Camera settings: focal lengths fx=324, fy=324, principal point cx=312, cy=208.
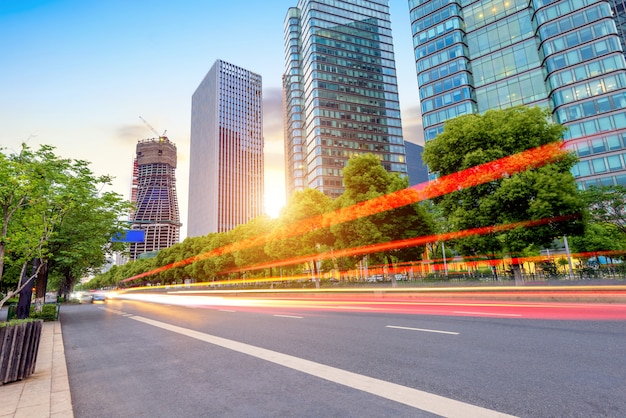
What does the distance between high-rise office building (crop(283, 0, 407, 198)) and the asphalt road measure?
85457 mm

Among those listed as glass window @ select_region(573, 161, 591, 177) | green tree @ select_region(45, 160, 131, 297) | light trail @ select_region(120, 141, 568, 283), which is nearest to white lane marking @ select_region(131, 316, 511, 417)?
green tree @ select_region(45, 160, 131, 297)

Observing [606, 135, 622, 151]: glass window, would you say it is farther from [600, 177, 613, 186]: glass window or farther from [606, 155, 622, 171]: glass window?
[600, 177, 613, 186]: glass window

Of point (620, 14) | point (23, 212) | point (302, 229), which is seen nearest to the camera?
point (23, 212)

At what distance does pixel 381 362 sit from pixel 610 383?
3280 millimetres

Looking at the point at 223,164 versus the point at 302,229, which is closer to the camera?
the point at 302,229

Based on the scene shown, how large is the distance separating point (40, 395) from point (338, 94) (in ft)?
348

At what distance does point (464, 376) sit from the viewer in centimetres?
504

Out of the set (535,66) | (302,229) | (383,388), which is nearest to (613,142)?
(535,66)

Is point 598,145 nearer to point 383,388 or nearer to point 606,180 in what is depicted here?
point 606,180

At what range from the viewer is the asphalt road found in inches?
162

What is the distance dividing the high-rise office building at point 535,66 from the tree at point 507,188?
33.3 metres

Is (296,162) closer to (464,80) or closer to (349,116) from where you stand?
(349,116)

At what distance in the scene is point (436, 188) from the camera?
960 inches

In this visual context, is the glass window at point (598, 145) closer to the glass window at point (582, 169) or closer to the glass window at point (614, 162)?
the glass window at point (614, 162)
